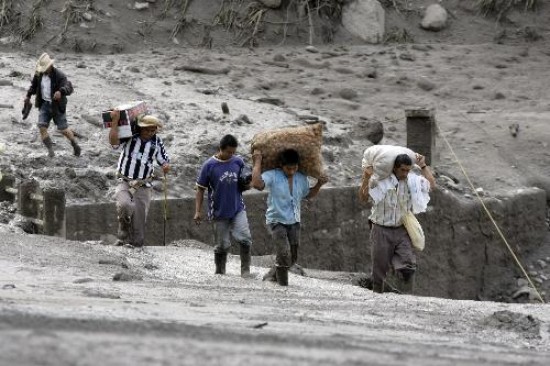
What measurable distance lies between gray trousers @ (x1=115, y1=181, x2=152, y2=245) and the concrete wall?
3.00 ft

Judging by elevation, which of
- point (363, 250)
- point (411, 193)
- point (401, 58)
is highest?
point (401, 58)

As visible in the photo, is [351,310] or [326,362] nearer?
[326,362]

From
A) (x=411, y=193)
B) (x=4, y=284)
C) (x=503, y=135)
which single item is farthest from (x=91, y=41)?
(x=4, y=284)

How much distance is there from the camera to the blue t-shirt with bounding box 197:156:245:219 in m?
11.1

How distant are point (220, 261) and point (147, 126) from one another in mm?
1722

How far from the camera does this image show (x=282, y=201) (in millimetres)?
10875

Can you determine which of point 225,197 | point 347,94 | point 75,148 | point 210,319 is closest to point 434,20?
point 347,94

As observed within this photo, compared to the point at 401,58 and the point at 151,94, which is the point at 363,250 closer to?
the point at 151,94

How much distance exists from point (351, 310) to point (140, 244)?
4.22 m

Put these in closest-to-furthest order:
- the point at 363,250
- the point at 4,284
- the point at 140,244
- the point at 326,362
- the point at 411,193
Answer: the point at 326,362, the point at 4,284, the point at 411,193, the point at 140,244, the point at 363,250

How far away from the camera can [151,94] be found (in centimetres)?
1778

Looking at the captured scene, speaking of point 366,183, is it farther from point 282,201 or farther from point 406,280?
point 406,280

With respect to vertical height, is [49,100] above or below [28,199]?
above

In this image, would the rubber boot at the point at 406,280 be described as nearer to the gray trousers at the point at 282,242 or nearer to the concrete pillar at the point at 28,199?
the gray trousers at the point at 282,242
